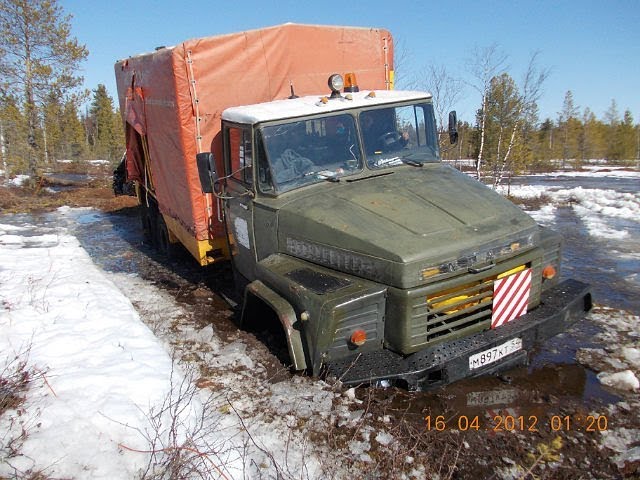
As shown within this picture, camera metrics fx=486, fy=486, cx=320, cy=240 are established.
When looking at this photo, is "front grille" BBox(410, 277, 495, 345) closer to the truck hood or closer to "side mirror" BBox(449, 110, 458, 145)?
the truck hood

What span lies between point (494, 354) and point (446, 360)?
1.63 feet

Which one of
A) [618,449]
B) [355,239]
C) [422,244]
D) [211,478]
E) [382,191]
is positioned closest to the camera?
[211,478]

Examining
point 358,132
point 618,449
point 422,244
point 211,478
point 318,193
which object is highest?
point 358,132

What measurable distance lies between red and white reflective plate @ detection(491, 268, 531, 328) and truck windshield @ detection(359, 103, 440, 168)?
5.61ft

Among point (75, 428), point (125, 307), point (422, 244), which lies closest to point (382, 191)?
point (422, 244)

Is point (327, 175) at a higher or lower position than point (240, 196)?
higher

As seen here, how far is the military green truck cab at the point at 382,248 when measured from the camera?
142 inches

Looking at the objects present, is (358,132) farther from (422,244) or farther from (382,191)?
(422,244)

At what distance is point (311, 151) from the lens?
15.7ft

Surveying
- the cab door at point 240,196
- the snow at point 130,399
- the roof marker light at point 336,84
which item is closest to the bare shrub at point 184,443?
the snow at point 130,399

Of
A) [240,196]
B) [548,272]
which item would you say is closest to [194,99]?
[240,196]

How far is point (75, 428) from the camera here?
3389mm

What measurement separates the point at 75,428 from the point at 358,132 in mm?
3517
